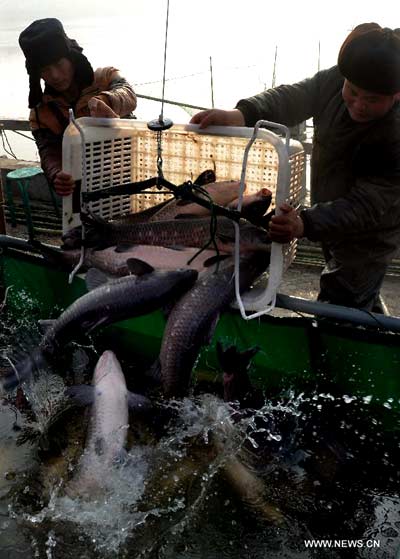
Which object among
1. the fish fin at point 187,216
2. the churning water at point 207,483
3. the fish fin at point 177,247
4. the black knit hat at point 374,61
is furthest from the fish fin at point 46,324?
the black knit hat at point 374,61

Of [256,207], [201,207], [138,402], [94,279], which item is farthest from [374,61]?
[138,402]

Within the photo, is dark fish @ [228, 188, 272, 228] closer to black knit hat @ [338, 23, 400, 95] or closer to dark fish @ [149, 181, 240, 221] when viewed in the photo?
dark fish @ [149, 181, 240, 221]

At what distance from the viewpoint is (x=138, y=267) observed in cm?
362

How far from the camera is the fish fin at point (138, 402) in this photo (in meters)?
3.65

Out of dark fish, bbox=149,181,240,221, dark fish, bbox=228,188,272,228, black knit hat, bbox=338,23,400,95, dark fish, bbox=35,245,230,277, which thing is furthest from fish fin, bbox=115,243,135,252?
black knit hat, bbox=338,23,400,95

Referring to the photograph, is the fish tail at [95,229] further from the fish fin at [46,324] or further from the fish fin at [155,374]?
the fish fin at [155,374]

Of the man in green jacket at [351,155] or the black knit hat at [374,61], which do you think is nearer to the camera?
the black knit hat at [374,61]

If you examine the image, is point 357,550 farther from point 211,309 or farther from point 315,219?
point 315,219

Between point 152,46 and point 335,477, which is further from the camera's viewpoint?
point 152,46

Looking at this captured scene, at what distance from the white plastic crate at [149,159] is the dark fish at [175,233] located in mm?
269

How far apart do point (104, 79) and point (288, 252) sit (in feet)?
7.62

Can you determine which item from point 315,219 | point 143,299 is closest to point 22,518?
point 143,299

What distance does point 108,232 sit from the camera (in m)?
3.82

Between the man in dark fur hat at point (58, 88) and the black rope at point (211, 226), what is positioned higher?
the man in dark fur hat at point (58, 88)
